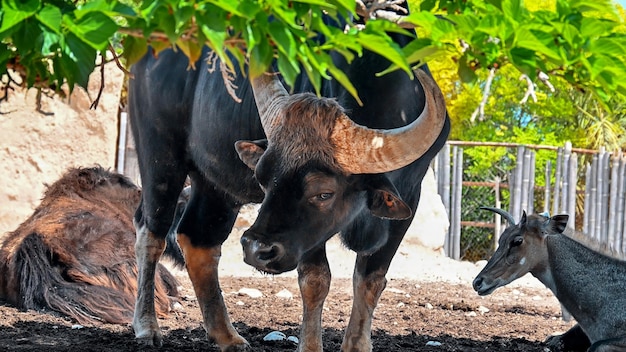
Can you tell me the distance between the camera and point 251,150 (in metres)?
4.46

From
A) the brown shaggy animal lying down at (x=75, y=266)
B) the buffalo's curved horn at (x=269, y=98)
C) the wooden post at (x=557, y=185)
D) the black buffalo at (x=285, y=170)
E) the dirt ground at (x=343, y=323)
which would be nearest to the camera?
the black buffalo at (x=285, y=170)

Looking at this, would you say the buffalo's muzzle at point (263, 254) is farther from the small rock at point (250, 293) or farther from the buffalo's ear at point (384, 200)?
the small rock at point (250, 293)

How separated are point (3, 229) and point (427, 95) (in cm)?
631

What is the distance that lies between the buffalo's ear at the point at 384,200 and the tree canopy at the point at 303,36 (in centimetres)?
198

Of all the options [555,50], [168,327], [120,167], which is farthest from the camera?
[120,167]

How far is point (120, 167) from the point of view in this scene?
11.1m

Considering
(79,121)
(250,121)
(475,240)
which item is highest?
(250,121)

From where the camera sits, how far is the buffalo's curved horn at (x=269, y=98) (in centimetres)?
434

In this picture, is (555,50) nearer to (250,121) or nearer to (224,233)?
(250,121)

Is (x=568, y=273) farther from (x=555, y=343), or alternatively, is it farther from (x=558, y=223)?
(x=555, y=343)


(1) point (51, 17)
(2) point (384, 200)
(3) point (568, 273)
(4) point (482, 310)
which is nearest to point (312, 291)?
(2) point (384, 200)

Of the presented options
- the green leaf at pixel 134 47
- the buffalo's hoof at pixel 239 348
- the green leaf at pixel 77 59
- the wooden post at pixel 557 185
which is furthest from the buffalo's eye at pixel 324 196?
the wooden post at pixel 557 185

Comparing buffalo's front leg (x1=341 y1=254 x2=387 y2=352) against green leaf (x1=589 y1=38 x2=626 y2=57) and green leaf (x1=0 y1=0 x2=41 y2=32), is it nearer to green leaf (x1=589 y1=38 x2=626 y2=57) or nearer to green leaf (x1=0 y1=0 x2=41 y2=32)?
green leaf (x1=589 y1=38 x2=626 y2=57)

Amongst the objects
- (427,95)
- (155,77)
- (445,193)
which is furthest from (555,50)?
(445,193)
